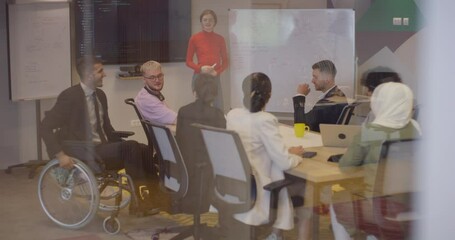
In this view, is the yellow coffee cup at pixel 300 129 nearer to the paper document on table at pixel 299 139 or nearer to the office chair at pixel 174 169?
the paper document on table at pixel 299 139

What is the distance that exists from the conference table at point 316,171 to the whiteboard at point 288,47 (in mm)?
113

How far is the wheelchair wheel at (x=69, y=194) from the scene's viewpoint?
2.25 m

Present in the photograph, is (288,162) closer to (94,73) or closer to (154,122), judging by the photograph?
(154,122)

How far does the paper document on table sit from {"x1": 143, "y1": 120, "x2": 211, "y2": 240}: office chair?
1.07 feet

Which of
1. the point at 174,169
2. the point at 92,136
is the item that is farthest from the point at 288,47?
the point at 92,136

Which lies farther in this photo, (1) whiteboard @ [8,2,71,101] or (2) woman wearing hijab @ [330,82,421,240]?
(1) whiteboard @ [8,2,71,101]

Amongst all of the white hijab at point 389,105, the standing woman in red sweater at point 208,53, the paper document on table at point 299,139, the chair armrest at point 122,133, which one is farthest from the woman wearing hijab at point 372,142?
the chair armrest at point 122,133

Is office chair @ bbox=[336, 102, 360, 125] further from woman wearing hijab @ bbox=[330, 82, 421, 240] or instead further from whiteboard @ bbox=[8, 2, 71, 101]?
whiteboard @ bbox=[8, 2, 71, 101]

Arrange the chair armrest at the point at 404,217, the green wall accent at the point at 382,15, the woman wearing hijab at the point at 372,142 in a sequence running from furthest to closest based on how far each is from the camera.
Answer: the woman wearing hijab at the point at 372,142 < the green wall accent at the point at 382,15 < the chair armrest at the point at 404,217

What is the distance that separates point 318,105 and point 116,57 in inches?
28.7

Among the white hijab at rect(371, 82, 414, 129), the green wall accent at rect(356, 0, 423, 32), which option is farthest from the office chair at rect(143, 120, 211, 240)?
the green wall accent at rect(356, 0, 423, 32)

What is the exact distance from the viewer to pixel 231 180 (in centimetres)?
215

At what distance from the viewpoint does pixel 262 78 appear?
218 centimetres

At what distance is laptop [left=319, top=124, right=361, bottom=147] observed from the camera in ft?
6.98
